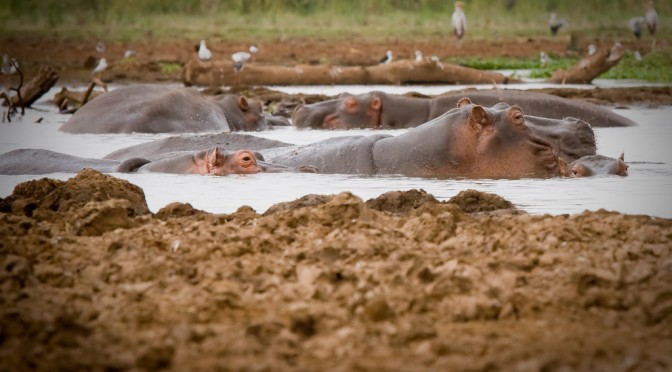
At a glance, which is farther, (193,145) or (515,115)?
(193,145)

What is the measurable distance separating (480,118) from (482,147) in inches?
7.8

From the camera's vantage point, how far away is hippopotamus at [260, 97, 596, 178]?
724 cm

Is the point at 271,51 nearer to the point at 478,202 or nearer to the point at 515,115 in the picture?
the point at 515,115

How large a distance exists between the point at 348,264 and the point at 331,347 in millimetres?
934

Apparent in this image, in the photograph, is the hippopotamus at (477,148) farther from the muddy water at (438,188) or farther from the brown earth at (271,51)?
the brown earth at (271,51)

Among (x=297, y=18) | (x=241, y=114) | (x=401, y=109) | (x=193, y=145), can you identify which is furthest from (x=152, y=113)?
(x=297, y=18)

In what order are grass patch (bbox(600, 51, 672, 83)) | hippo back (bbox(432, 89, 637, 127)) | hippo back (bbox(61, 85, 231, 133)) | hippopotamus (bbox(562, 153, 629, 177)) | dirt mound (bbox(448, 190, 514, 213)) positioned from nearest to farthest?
dirt mound (bbox(448, 190, 514, 213)), hippopotamus (bbox(562, 153, 629, 177)), hippo back (bbox(432, 89, 637, 127)), hippo back (bbox(61, 85, 231, 133)), grass patch (bbox(600, 51, 672, 83))

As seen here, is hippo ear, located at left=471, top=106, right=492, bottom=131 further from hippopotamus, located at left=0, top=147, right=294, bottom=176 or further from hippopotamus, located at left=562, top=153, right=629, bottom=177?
hippopotamus, located at left=0, top=147, right=294, bottom=176

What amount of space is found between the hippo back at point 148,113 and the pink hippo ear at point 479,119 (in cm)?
527

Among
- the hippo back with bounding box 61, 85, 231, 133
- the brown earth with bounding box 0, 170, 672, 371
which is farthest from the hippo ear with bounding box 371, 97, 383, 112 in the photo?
the brown earth with bounding box 0, 170, 672, 371

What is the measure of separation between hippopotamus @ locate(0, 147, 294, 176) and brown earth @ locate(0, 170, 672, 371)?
250 centimetres

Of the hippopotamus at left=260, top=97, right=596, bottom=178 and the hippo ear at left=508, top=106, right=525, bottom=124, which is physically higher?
the hippo ear at left=508, top=106, right=525, bottom=124

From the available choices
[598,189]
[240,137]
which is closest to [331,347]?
[598,189]

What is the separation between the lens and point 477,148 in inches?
286
